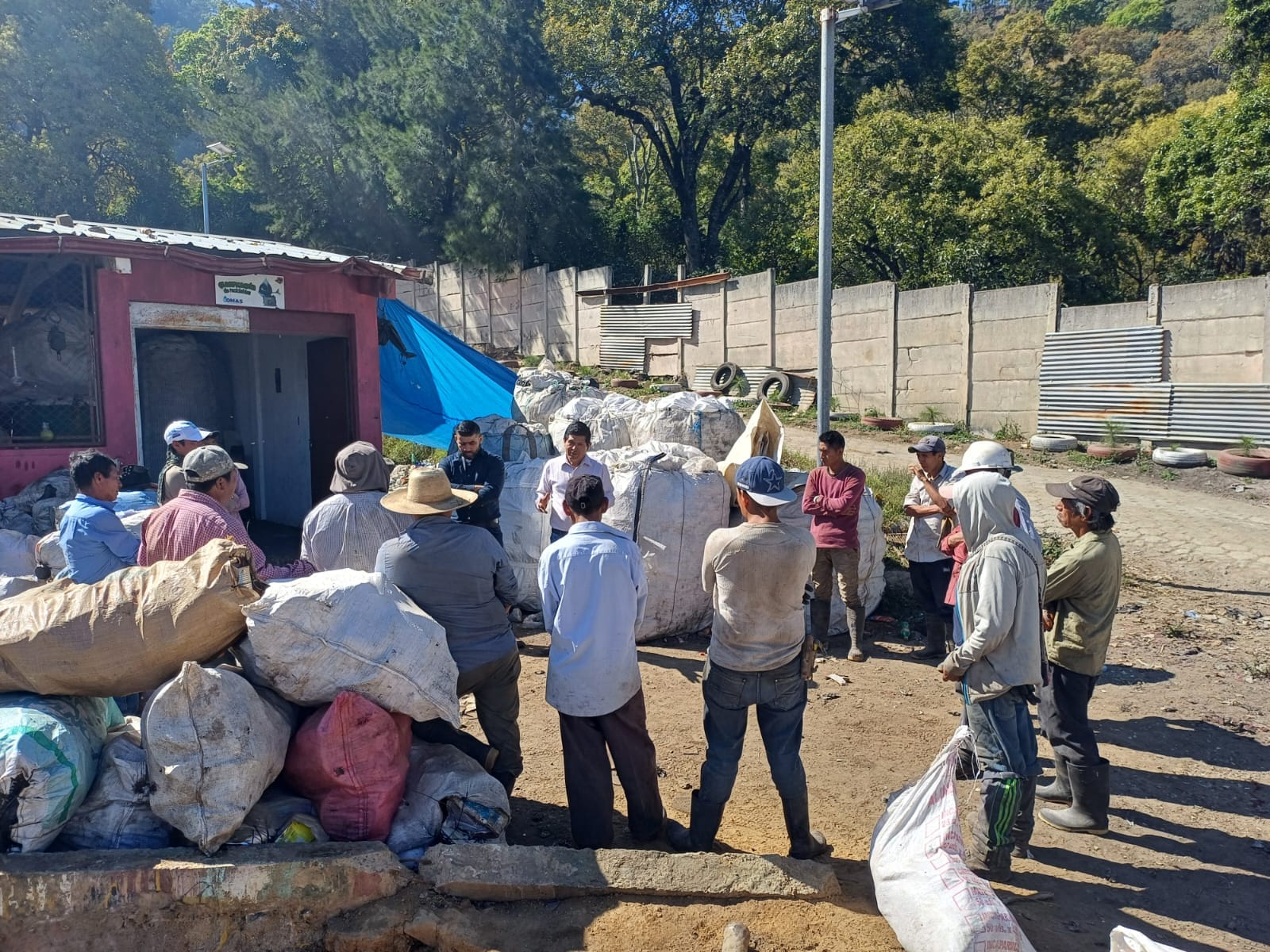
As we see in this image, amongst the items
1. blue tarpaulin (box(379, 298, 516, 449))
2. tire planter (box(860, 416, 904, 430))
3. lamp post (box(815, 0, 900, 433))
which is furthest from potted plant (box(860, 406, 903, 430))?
blue tarpaulin (box(379, 298, 516, 449))

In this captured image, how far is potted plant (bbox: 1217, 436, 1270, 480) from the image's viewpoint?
11531mm

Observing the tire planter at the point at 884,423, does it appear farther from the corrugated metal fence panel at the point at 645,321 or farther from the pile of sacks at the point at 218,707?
the pile of sacks at the point at 218,707

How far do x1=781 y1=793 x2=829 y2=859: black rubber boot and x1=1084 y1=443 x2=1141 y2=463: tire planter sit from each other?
431 inches

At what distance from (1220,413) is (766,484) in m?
11.3

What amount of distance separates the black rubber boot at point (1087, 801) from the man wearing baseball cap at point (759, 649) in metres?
1.27

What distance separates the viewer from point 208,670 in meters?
3.20

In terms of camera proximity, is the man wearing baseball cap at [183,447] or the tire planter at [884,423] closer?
the man wearing baseball cap at [183,447]

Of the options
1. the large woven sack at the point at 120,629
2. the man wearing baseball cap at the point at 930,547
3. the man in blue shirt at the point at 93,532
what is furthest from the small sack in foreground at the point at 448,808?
the man wearing baseball cap at the point at 930,547

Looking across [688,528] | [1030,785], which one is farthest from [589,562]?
[688,528]

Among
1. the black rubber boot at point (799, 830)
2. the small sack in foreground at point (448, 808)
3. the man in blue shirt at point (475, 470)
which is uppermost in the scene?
the man in blue shirt at point (475, 470)

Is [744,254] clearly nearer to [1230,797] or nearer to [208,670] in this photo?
[1230,797]

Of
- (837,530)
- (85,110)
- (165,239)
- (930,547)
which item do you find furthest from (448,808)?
(85,110)

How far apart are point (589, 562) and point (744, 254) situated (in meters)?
22.2

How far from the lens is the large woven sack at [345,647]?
131 inches
